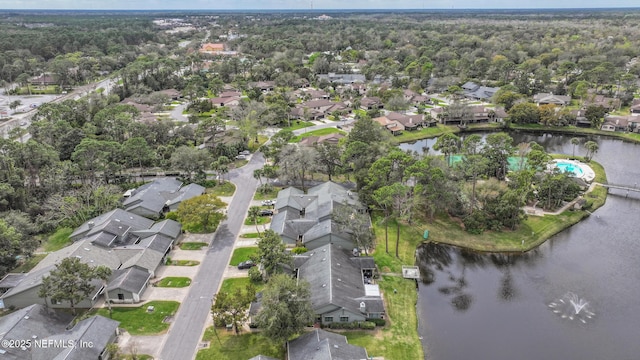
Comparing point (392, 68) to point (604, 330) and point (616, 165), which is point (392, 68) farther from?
point (604, 330)

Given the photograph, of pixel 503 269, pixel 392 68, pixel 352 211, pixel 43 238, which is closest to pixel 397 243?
pixel 352 211

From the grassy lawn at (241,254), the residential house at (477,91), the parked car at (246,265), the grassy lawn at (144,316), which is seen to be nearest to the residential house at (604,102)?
the residential house at (477,91)

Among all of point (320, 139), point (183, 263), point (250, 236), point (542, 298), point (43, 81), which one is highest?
point (43, 81)

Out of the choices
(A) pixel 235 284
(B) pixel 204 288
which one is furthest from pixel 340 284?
(B) pixel 204 288

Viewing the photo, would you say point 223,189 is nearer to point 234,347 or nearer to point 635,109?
point 234,347

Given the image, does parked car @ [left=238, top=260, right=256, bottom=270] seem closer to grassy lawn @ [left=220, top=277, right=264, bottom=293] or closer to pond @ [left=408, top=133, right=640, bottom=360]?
grassy lawn @ [left=220, top=277, right=264, bottom=293]

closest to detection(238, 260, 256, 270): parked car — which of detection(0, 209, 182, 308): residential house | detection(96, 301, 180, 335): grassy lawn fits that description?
detection(96, 301, 180, 335): grassy lawn
